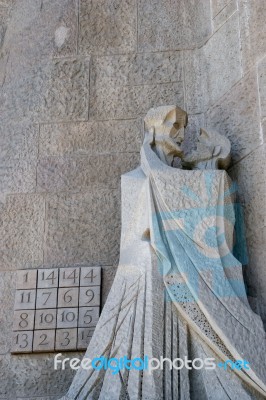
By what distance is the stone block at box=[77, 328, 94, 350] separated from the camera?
3.71 m

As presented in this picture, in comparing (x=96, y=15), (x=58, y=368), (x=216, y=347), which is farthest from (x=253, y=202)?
(x=96, y=15)

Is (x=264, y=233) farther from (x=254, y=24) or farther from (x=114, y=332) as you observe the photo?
(x=254, y=24)

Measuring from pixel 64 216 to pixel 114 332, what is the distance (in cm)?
103

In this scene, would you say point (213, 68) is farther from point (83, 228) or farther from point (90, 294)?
point (90, 294)

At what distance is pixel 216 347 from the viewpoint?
3160mm

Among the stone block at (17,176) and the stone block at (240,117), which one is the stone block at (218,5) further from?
the stone block at (17,176)

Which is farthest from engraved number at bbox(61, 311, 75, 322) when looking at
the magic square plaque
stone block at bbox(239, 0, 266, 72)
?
stone block at bbox(239, 0, 266, 72)

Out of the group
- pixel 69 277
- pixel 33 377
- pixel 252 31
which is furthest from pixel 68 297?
pixel 252 31

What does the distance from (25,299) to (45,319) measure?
17 cm

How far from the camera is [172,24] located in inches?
184


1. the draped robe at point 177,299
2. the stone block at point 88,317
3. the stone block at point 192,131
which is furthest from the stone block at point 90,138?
the stone block at point 88,317

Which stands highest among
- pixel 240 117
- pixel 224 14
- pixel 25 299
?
pixel 224 14

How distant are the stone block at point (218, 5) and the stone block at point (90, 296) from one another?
1.87m
